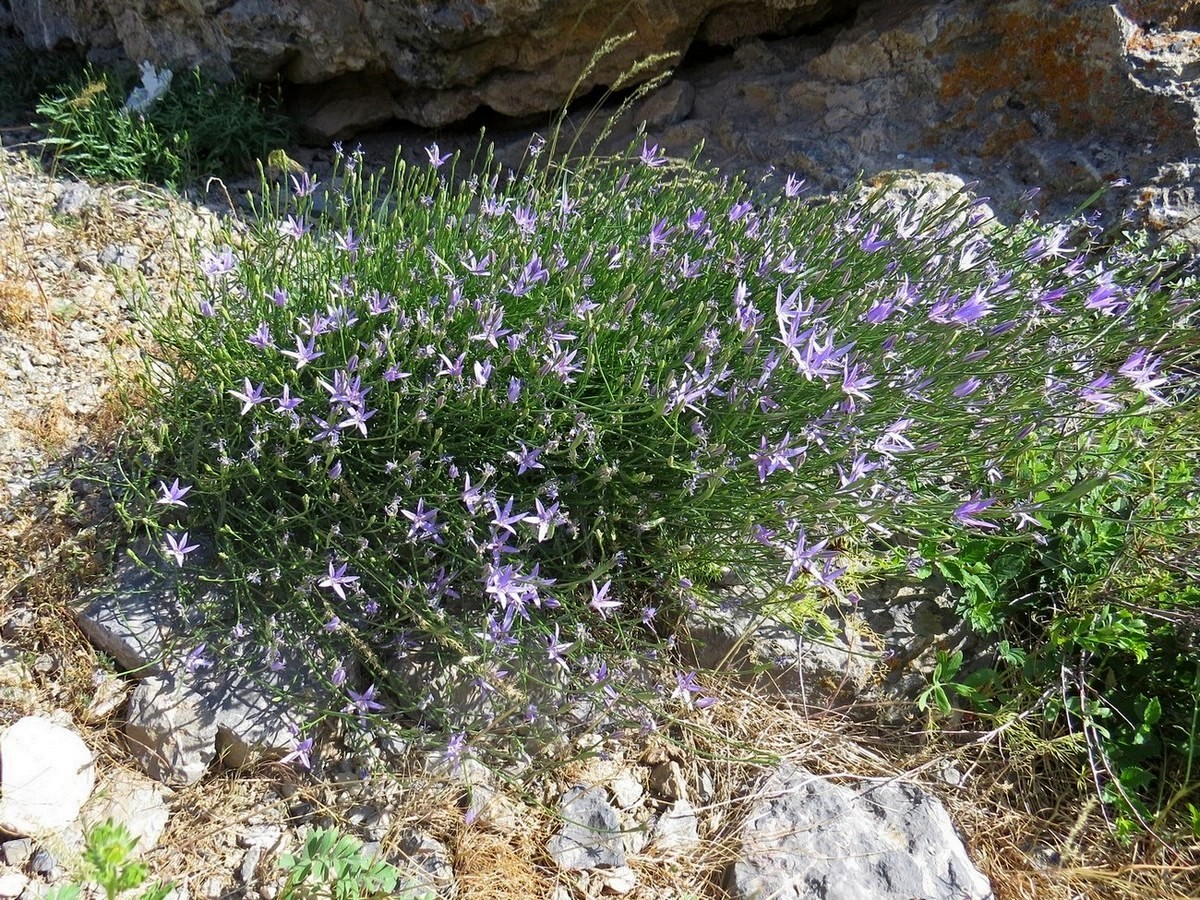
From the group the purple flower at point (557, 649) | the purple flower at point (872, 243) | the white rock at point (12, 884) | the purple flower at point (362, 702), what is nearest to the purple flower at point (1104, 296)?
the purple flower at point (872, 243)

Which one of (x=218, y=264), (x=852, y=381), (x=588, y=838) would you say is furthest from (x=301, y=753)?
(x=852, y=381)

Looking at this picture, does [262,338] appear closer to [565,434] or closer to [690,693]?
[565,434]

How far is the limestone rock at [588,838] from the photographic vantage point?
2.19 meters

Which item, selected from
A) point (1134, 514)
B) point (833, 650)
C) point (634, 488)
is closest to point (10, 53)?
point (634, 488)

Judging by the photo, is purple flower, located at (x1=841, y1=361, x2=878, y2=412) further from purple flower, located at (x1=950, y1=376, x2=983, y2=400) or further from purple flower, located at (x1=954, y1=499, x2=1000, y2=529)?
purple flower, located at (x1=954, y1=499, x2=1000, y2=529)

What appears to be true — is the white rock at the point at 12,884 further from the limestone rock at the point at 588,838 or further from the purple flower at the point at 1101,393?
the purple flower at the point at 1101,393

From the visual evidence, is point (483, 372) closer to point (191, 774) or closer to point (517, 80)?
point (191, 774)

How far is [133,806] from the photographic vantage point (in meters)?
2.16

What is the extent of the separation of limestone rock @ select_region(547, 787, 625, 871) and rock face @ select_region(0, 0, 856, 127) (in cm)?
337

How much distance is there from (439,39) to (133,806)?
11.7 ft

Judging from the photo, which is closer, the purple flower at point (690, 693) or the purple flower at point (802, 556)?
the purple flower at point (802, 556)

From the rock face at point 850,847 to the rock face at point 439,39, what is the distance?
3.38 meters

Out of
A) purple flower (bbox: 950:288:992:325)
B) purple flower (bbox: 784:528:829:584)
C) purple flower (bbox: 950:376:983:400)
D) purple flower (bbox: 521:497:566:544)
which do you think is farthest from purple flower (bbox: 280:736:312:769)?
purple flower (bbox: 950:288:992:325)

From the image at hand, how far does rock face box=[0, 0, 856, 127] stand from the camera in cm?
414
